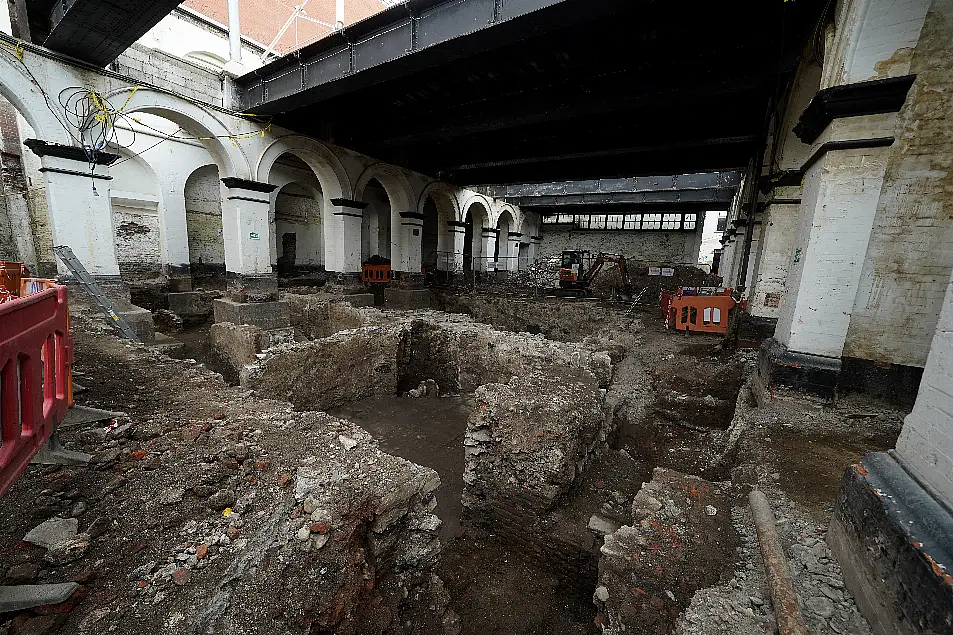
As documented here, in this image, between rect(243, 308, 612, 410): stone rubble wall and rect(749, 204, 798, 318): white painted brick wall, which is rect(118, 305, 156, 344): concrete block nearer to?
rect(243, 308, 612, 410): stone rubble wall

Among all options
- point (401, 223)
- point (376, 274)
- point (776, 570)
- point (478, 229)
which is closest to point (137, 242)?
point (376, 274)

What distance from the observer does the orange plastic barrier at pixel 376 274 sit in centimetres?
1487

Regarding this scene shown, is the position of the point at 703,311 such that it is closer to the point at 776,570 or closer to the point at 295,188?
the point at 776,570

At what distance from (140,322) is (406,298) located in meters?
7.32

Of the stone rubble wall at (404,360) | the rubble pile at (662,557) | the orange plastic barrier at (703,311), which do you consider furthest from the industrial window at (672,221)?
the rubble pile at (662,557)

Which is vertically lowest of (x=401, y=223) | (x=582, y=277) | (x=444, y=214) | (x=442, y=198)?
(x=582, y=277)

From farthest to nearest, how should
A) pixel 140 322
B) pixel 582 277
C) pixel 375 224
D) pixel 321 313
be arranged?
pixel 375 224 < pixel 582 277 < pixel 321 313 < pixel 140 322

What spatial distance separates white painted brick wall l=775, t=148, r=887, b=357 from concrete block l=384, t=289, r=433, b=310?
10.9 meters

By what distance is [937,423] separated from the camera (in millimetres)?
1490

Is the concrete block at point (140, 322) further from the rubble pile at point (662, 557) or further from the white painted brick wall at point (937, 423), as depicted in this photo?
the white painted brick wall at point (937, 423)

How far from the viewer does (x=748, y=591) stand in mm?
1793

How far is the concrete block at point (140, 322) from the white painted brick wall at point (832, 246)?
10302 millimetres

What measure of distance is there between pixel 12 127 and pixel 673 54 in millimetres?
15665

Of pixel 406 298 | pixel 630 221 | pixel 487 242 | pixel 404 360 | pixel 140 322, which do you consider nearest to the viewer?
pixel 404 360
